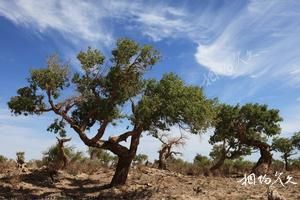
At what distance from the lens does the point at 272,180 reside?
26812 mm

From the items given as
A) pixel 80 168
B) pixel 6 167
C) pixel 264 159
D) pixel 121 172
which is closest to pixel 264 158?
pixel 264 159

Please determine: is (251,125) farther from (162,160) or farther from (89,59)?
(89,59)

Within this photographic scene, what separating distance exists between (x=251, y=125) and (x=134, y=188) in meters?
13.5

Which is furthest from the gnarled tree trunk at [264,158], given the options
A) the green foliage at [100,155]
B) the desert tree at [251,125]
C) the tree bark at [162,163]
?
the green foliage at [100,155]

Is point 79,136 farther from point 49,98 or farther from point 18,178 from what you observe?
point 18,178

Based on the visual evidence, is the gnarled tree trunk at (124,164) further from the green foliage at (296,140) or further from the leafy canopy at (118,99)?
the green foliage at (296,140)

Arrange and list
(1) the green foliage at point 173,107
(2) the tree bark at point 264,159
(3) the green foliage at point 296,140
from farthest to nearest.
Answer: (3) the green foliage at point 296,140, (2) the tree bark at point 264,159, (1) the green foliage at point 173,107

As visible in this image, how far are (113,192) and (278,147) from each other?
60.4 ft

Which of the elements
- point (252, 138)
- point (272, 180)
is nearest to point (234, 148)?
point (252, 138)

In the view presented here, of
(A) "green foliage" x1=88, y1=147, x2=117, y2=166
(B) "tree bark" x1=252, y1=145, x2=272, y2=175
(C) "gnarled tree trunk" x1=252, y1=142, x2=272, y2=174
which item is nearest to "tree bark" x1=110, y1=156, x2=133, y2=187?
(B) "tree bark" x1=252, y1=145, x2=272, y2=175

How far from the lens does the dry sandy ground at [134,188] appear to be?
72.5 feet

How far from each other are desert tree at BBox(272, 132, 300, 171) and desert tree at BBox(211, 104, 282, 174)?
2.38 meters

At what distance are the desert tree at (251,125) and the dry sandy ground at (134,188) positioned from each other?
250 inches

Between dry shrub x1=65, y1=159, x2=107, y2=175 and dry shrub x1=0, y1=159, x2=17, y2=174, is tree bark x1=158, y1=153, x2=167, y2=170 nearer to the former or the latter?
dry shrub x1=65, y1=159, x2=107, y2=175
